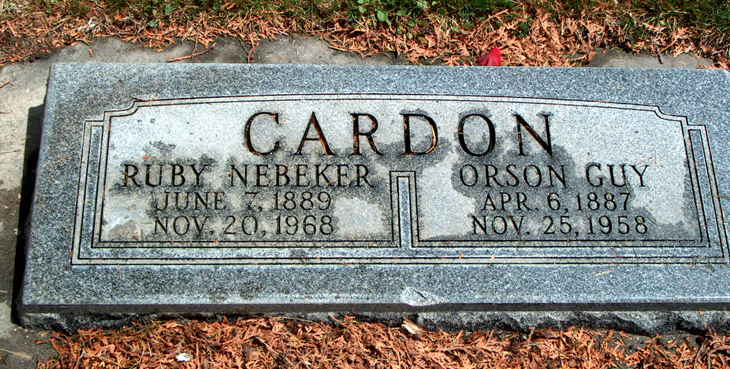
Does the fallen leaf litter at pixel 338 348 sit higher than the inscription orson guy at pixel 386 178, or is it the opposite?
the inscription orson guy at pixel 386 178

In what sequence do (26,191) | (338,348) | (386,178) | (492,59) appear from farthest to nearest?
(492,59), (26,191), (386,178), (338,348)

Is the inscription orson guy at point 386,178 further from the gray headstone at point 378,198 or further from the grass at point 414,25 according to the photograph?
the grass at point 414,25

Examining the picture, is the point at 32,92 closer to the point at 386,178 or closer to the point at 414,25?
the point at 386,178

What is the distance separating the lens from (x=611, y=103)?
2898mm

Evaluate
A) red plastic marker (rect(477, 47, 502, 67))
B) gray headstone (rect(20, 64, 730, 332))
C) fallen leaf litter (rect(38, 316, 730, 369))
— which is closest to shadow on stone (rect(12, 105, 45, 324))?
gray headstone (rect(20, 64, 730, 332))

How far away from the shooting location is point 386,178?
106 inches

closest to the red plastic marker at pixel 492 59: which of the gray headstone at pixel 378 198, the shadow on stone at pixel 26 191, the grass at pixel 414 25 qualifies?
the grass at pixel 414 25

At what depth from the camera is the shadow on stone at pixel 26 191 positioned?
277 cm

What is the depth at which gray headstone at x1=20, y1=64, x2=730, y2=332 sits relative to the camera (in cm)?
253

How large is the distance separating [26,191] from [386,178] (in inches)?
84.7

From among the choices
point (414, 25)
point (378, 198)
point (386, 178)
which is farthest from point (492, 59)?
point (378, 198)

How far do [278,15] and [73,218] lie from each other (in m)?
1.87

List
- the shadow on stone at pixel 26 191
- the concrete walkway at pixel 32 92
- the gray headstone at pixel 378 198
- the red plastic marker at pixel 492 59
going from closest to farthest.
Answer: the gray headstone at pixel 378 198 → the concrete walkway at pixel 32 92 → the shadow on stone at pixel 26 191 → the red plastic marker at pixel 492 59

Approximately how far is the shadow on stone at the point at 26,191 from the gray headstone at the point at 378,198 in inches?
10.8
